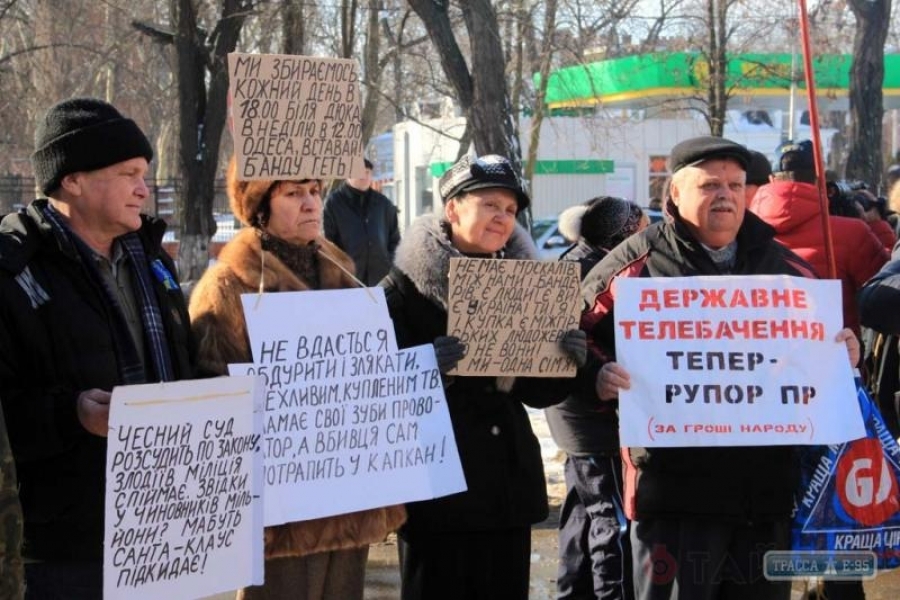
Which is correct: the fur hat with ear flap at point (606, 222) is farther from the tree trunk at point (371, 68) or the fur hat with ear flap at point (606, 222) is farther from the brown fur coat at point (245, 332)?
the tree trunk at point (371, 68)

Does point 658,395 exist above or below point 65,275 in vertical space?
below

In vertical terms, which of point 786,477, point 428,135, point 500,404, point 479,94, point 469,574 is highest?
point 428,135

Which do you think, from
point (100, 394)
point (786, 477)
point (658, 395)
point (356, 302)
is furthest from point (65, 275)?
point (786, 477)

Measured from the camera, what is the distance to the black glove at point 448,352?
346cm

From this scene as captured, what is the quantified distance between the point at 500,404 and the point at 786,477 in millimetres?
923

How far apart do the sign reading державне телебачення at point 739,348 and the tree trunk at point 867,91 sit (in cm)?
1155

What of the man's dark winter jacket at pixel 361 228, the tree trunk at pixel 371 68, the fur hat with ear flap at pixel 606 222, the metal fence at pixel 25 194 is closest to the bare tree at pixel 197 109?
the man's dark winter jacket at pixel 361 228

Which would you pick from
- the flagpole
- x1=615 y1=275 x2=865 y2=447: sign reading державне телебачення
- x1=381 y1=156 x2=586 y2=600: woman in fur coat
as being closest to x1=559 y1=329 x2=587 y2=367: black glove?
x1=381 y1=156 x2=586 y2=600: woman in fur coat

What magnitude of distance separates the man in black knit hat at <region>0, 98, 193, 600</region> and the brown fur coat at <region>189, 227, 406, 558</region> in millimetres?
94

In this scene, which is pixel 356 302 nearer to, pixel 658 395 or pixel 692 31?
pixel 658 395

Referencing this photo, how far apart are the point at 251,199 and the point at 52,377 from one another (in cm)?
84

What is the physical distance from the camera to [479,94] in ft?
32.0

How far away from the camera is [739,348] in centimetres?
364

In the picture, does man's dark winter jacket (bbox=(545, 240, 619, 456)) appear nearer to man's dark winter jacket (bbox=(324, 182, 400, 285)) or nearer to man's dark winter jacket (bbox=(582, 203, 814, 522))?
man's dark winter jacket (bbox=(582, 203, 814, 522))
